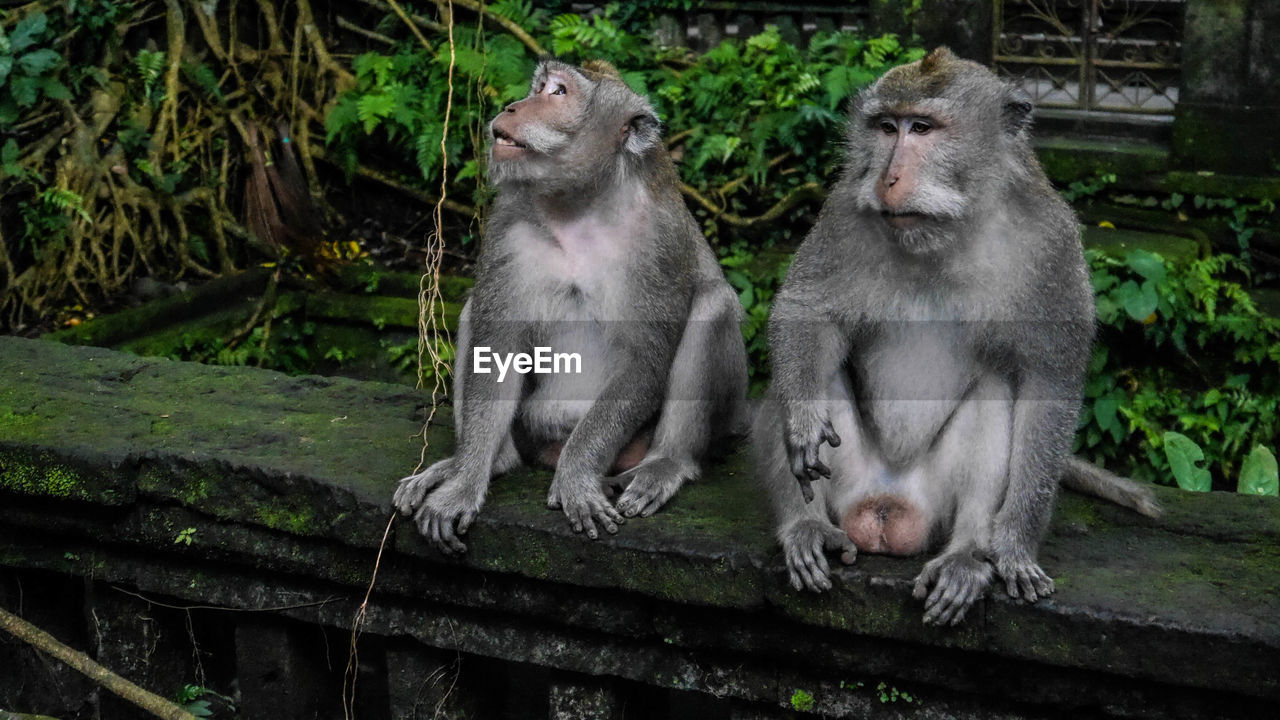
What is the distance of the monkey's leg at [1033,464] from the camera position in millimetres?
3035

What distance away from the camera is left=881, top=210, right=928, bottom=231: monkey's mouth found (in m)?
2.96

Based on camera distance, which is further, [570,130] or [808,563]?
[570,130]

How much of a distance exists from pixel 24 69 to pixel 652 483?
5.39 meters

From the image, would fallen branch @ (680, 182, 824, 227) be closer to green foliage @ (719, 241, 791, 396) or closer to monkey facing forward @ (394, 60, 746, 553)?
green foliage @ (719, 241, 791, 396)

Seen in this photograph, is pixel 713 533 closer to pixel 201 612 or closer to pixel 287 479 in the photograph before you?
pixel 287 479

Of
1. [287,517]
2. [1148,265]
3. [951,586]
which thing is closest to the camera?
[951,586]

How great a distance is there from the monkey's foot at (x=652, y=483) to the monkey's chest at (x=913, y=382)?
1.95ft

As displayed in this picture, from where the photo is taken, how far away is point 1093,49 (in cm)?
727

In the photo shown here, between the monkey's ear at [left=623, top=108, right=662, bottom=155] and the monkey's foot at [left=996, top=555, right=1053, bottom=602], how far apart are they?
1610mm

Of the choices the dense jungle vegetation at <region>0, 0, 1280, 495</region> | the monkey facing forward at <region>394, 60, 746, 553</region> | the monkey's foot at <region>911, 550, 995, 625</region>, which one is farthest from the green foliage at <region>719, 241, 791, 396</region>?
the monkey's foot at <region>911, 550, 995, 625</region>

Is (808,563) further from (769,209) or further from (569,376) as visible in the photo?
(769,209)

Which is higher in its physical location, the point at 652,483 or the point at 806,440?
the point at 806,440

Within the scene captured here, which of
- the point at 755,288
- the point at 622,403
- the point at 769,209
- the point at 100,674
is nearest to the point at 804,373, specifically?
the point at 622,403

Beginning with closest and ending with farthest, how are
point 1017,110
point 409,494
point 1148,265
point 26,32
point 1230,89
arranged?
point 1017,110 < point 409,494 < point 1148,265 < point 1230,89 < point 26,32
